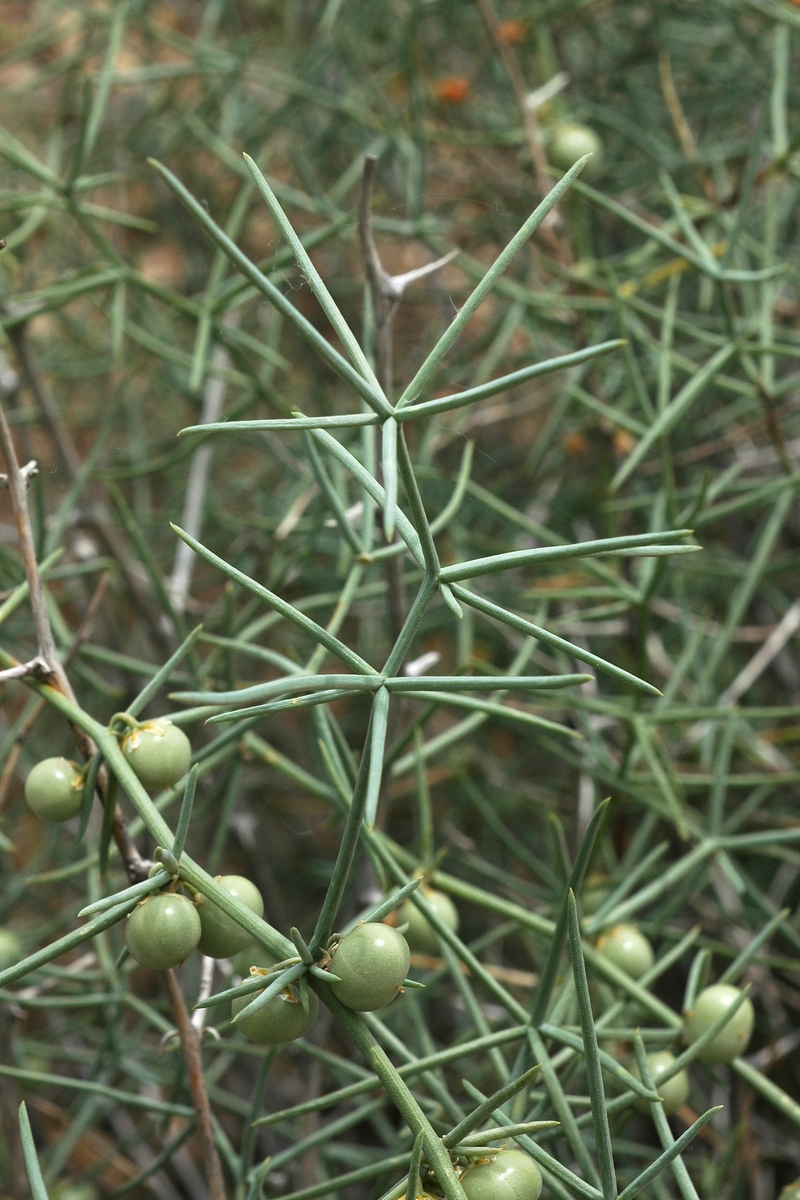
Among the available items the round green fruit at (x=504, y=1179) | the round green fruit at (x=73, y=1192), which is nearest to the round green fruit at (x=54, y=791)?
the round green fruit at (x=504, y=1179)

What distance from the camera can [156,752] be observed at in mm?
507

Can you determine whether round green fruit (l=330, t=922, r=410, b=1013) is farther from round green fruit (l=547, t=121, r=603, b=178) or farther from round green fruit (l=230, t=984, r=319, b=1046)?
→ round green fruit (l=547, t=121, r=603, b=178)

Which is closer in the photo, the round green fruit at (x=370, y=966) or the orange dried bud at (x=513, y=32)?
the round green fruit at (x=370, y=966)

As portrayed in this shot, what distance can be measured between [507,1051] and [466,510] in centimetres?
61

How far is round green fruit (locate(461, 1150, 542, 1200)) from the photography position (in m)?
0.43

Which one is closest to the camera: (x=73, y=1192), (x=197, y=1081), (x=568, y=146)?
(x=197, y=1081)

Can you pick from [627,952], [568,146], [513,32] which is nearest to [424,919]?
[627,952]

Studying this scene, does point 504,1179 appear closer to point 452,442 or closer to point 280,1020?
point 280,1020

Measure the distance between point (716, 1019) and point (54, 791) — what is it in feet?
1.32

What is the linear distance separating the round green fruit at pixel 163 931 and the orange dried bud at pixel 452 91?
51.8 inches

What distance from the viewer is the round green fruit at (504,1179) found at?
429 mm

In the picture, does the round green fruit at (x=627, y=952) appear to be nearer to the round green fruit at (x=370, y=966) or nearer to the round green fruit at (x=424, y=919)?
the round green fruit at (x=424, y=919)

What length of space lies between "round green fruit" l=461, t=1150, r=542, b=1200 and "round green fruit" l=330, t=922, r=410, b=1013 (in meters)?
0.08

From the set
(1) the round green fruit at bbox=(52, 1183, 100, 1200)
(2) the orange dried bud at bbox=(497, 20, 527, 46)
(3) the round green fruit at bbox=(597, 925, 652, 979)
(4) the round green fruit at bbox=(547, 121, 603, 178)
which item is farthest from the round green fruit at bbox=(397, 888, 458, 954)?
(2) the orange dried bud at bbox=(497, 20, 527, 46)
